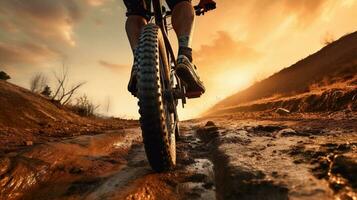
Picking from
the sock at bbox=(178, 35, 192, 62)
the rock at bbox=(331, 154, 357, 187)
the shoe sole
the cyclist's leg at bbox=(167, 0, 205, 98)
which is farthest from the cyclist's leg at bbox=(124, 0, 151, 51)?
the rock at bbox=(331, 154, 357, 187)

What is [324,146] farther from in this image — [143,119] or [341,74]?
[341,74]

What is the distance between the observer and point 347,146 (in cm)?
200

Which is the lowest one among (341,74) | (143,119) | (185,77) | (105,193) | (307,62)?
(105,193)

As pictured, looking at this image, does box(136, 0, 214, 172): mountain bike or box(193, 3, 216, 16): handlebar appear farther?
box(193, 3, 216, 16): handlebar

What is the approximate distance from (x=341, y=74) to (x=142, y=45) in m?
15.5

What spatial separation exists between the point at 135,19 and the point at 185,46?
2.01 feet

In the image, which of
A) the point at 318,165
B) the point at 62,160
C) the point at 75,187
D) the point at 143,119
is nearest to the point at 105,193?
the point at 75,187

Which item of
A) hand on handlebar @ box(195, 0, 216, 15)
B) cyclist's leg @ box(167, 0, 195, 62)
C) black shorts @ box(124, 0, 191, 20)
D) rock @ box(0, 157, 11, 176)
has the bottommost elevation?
rock @ box(0, 157, 11, 176)

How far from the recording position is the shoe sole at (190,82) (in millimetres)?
2637

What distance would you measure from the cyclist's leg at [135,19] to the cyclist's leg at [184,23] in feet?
1.10

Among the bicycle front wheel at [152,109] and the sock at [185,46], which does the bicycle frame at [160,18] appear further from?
the bicycle front wheel at [152,109]

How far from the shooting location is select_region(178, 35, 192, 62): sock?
2928 mm

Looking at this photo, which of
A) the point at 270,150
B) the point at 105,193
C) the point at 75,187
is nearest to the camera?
the point at 105,193

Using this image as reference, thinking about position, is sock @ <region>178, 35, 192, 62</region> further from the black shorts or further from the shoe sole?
the black shorts
